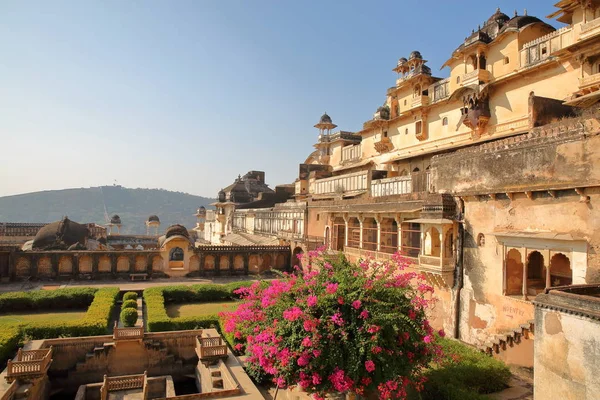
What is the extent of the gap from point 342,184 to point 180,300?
622 inches

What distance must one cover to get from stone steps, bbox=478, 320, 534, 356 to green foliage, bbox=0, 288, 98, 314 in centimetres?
1995

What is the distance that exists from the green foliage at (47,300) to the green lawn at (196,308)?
452cm

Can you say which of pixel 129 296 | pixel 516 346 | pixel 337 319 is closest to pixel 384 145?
pixel 129 296

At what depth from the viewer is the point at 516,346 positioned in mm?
13734

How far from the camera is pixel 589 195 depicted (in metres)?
12.2

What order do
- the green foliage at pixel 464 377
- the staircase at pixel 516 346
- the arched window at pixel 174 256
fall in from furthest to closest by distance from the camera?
the arched window at pixel 174 256 < the staircase at pixel 516 346 < the green foliage at pixel 464 377

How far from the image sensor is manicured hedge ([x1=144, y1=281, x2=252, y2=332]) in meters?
18.6

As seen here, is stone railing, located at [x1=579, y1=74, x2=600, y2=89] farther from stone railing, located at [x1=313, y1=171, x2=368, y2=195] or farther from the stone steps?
stone railing, located at [x1=313, y1=171, x2=368, y2=195]

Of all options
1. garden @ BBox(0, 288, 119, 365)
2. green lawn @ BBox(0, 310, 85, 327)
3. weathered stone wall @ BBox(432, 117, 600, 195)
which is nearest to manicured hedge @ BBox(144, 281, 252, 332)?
garden @ BBox(0, 288, 119, 365)

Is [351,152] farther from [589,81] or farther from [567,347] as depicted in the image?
[567,347]

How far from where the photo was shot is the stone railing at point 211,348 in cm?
1553

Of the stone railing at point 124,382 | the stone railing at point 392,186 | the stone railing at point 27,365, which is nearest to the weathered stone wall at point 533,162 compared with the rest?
the stone railing at point 392,186

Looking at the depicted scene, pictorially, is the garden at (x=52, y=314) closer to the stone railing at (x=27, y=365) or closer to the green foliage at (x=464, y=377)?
the stone railing at (x=27, y=365)

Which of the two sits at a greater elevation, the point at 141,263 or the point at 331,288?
the point at 331,288
